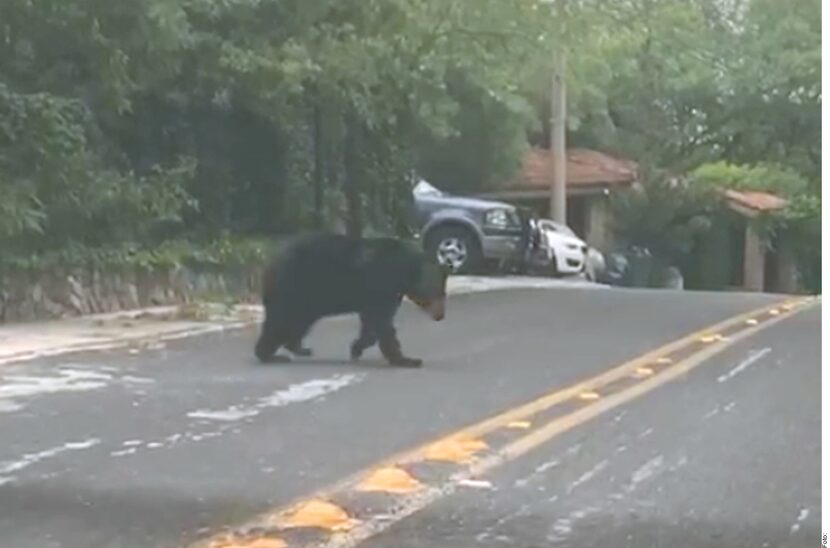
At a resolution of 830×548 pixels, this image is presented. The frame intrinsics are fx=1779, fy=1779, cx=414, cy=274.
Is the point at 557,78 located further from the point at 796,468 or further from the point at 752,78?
the point at 796,468

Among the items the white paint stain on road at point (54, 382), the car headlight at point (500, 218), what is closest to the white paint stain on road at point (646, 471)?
the white paint stain on road at point (54, 382)

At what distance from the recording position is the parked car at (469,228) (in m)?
20.6

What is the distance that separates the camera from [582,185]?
29859mm

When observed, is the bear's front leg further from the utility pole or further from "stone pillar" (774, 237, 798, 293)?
the utility pole

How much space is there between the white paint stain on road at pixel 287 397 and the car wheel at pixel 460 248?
9.58 m

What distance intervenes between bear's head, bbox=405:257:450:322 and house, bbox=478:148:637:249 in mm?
16231

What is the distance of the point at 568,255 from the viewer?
84.4 feet

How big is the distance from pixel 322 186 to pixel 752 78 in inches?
310

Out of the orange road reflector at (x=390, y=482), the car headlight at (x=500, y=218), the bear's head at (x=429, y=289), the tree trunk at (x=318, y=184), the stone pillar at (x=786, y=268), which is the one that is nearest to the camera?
the orange road reflector at (x=390, y=482)

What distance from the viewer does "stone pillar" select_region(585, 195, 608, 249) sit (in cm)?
2982

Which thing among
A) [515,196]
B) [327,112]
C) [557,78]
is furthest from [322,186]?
[515,196]

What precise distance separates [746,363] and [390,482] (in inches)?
218

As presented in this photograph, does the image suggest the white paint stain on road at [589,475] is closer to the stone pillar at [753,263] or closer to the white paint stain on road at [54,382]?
the white paint stain on road at [54,382]

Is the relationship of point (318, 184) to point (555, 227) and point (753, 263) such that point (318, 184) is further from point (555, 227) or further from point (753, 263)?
point (753, 263)
